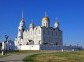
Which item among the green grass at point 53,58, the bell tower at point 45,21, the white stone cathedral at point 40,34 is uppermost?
the bell tower at point 45,21

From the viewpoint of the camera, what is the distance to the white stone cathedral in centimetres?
15388

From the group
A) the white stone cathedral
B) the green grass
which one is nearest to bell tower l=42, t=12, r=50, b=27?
the white stone cathedral

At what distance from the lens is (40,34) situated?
15362 cm

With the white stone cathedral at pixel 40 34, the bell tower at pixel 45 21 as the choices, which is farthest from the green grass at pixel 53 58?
the bell tower at pixel 45 21

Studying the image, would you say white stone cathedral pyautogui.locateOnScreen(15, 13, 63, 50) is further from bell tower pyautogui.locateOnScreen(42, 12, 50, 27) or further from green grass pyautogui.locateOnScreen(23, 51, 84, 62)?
green grass pyautogui.locateOnScreen(23, 51, 84, 62)

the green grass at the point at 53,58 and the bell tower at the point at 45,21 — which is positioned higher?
the bell tower at the point at 45,21

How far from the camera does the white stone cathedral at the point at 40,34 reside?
153875 millimetres

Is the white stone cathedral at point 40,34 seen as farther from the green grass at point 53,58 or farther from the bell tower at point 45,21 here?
the green grass at point 53,58

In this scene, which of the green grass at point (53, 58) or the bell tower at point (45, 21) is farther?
the bell tower at point (45, 21)

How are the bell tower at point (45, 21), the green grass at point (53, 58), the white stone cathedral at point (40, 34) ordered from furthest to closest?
the bell tower at point (45, 21), the white stone cathedral at point (40, 34), the green grass at point (53, 58)

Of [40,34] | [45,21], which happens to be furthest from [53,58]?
[45,21]

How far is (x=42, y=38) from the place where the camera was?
153 meters

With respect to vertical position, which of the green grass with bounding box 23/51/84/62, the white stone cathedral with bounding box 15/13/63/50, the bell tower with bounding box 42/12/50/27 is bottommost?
the green grass with bounding box 23/51/84/62

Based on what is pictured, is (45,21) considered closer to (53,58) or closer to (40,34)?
(40,34)
